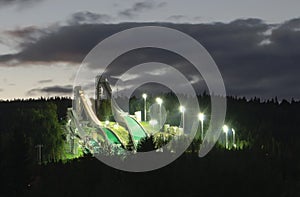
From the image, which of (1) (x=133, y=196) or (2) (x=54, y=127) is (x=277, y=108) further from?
(1) (x=133, y=196)

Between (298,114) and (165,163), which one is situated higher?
(298,114)

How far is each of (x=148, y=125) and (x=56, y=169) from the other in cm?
1975

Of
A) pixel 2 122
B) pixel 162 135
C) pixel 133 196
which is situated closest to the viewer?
pixel 133 196

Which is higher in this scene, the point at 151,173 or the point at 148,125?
the point at 148,125

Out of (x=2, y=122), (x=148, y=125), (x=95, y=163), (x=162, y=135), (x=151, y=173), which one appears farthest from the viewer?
(x=2, y=122)

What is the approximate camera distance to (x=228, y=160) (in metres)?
60.4

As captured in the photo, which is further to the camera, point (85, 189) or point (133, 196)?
point (85, 189)

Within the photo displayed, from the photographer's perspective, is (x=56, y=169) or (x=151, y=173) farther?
(x=56, y=169)

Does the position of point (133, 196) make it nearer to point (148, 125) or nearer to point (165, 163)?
point (165, 163)

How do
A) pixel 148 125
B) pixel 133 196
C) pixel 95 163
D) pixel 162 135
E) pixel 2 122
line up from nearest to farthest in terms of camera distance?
pixel 133 196 < pixel 95 163 < pixel 162 135 < pixel 148 125 < pixel 2 122

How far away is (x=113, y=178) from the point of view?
60812mm

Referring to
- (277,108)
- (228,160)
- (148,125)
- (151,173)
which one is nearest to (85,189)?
(151,173)

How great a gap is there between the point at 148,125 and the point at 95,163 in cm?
1911

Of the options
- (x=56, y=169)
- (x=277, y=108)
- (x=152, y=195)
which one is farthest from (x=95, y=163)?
(x=277, y=108)
